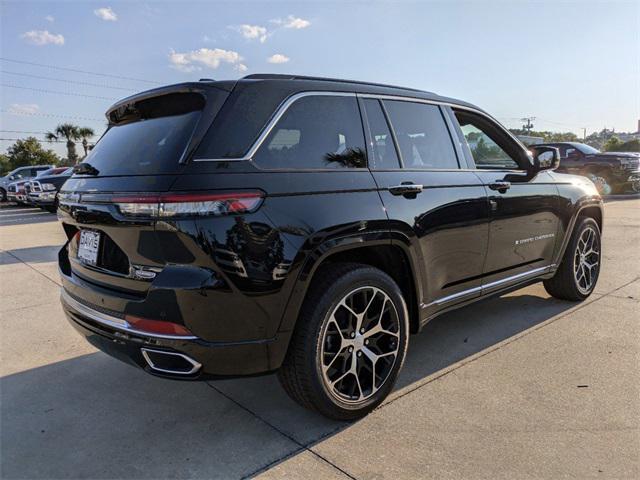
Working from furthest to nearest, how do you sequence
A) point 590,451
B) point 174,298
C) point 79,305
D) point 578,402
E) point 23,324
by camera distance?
1. point 23,324
2. point 578,402
3. point 79,305
4. point 590,451
5. point 174,298

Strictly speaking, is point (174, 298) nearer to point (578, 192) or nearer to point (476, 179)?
point (476, 179)

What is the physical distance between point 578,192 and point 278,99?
3.40m

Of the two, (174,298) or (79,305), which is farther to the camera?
(79,305)

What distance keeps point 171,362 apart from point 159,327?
0.58ft

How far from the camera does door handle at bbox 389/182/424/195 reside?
2812mm

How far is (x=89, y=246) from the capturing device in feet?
8.46

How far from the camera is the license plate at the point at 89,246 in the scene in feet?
8.23

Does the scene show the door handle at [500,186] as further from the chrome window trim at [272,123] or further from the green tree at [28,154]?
the green tree at [28,154]

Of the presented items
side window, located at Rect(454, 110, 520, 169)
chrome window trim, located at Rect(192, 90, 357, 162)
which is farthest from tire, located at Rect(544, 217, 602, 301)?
chrome window trim, located at Rect(192, 90, 357, 162)

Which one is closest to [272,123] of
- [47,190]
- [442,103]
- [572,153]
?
[442,103]

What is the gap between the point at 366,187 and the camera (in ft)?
8.77

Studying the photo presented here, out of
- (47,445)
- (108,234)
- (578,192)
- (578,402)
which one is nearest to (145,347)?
(108,234)

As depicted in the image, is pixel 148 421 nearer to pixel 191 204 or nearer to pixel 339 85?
pixel 191 204

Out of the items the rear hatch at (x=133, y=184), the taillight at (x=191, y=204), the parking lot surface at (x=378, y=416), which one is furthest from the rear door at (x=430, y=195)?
the rear hatch at (x=133, y=184)
